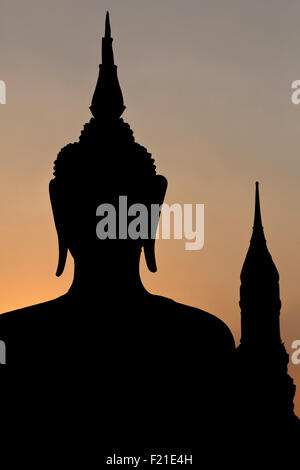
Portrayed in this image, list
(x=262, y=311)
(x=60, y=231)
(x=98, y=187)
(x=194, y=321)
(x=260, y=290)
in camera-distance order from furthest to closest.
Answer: (x=260, y=290), (x=262, y=311), (x=60, y=231), (x=194, y=321), (x=98, y=187)

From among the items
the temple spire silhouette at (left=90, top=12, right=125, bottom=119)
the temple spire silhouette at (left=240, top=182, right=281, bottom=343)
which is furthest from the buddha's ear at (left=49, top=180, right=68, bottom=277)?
the temple spire silhouette at (left=240, top=182, right=281, bottom=343)

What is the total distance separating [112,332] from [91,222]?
52.8 inches

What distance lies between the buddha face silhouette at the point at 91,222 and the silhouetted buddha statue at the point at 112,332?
1cm

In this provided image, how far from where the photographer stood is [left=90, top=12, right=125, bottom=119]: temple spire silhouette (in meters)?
12.3

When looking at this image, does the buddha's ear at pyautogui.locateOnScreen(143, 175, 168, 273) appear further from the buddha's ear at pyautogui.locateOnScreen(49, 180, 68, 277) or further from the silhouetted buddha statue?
the buddha's ear at pyautogui.locateOnScreen(49, 180, 68, 277)

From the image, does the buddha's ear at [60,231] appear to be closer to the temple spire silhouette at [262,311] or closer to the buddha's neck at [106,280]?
the buddha's neck at [106,280]

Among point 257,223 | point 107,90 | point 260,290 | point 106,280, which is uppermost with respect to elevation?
point 257,223

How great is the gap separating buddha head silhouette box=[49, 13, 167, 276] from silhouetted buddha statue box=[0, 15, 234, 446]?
1 centimetres

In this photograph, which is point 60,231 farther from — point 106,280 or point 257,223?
point 257,223

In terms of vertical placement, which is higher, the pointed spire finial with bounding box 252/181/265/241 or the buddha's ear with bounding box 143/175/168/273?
the pointed spire finial with bounding box 252/181/265/241

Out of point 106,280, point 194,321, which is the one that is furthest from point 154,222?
point 194,321

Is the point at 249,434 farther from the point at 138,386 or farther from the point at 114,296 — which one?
the point at 114,296

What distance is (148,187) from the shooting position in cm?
1200

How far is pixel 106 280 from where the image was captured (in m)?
11.9
